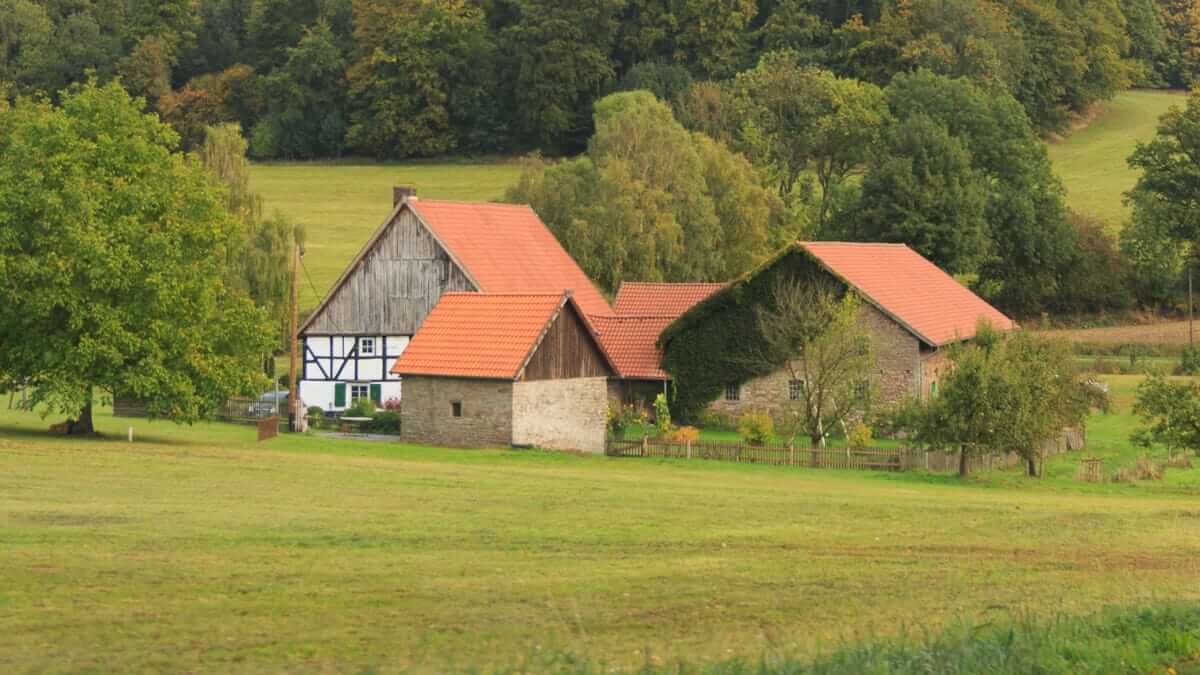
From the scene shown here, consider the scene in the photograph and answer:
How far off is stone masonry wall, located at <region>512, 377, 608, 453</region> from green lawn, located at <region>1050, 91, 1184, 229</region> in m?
56.6

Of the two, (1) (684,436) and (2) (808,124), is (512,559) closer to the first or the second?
(1) (684,436)

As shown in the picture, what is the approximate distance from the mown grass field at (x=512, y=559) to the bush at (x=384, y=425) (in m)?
11.1

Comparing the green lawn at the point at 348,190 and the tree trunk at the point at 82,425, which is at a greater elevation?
the green lawn at the point at 348,190

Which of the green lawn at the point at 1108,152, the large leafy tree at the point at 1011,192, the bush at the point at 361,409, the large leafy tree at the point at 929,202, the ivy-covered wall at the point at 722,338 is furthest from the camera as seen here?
the green lawn at the point at 1108,152

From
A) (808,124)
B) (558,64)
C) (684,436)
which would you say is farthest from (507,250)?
(558,64)

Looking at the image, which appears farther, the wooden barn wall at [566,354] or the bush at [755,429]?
the wooden barn wall at [566,354]

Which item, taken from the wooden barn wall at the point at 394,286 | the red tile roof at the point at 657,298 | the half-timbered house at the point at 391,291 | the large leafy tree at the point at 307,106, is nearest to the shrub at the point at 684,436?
the red tile roof at the point at 657,298

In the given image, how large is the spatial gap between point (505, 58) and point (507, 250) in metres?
62.7

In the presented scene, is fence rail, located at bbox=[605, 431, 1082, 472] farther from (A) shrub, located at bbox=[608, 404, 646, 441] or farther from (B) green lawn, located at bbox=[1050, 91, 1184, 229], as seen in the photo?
(B) green lawn, located at bbox=[1050, 91, 1184, 229]

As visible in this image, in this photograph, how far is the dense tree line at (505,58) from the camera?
115 m

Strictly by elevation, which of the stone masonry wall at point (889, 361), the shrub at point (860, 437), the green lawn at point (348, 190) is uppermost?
the green lawn at point (348, 190)

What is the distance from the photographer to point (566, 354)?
4631cm

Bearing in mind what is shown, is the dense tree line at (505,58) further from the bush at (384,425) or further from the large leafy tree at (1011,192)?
the bush at (384,425)

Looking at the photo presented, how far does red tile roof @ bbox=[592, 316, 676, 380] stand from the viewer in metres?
52.6
